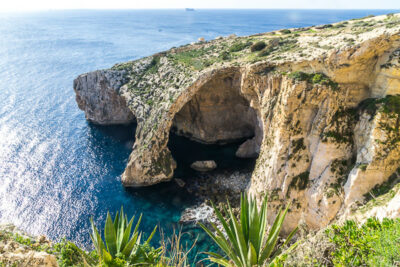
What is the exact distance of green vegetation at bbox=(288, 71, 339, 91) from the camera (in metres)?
20.8

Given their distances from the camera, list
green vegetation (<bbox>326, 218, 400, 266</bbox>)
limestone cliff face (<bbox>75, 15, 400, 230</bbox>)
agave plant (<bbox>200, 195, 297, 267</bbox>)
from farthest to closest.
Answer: limestone cliff face (<bbox>75, 15, 400, 230</bbox>) → agave plant (<bbox>200, 195, 297, 267</bbox>) → green vegetation (<bbox>326, 218, 400, 266</bbox>)

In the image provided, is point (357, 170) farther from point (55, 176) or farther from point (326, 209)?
point (55, 176)

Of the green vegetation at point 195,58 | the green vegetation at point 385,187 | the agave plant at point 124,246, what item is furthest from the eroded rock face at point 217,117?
the agave plant at point 124,246

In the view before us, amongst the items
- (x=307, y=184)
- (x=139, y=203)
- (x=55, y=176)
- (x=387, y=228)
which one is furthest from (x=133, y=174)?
(x=387, y=228)

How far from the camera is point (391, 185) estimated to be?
1766 cm

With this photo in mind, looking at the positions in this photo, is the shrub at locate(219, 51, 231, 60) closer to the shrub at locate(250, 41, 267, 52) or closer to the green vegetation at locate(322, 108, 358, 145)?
the shrub at locate(250, 41, 267, 52)

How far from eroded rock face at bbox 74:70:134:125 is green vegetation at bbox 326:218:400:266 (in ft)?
146

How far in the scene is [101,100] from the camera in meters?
49.3

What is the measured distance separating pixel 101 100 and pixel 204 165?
25.5m

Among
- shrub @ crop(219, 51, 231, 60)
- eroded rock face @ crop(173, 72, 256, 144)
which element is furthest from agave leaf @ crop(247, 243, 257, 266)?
eroded rock face @ crop(173, 72, 256, 144)

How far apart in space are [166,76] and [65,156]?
19146 millimetres

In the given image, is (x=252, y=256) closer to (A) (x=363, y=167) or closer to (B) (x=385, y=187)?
(A) (x=363, y=167)

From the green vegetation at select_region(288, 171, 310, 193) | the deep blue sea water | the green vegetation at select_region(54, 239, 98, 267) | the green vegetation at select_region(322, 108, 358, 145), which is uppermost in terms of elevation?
the green vegetation at select_region(322, 108, 358, 145)

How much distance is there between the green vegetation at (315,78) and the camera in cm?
2075
